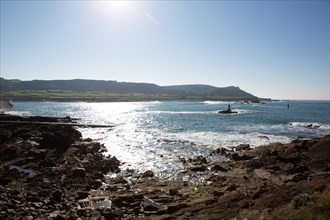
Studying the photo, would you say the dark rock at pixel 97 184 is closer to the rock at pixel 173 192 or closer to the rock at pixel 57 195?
the rock at pixel 57 195

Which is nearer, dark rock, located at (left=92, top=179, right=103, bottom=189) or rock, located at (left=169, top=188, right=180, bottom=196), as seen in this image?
rock, located at (left=169, top=188, right=180, bottom=196)

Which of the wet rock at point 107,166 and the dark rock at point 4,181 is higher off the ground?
the dark rock at point 4,181

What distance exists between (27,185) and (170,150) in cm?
1815

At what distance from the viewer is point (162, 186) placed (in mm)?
20516

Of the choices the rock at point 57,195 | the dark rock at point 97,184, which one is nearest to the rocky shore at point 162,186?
the rock at point 57,195

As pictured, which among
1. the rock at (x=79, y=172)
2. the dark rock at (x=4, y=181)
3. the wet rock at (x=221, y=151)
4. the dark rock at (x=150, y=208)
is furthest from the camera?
the wet rock at (x=221, y=151)

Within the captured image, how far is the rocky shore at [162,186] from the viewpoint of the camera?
13.6 m

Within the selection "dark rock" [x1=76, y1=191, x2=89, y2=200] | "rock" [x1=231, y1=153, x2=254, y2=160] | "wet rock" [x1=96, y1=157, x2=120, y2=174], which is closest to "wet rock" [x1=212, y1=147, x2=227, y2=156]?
"rock" [x1=231, y1=153, x2=254, y2=160]

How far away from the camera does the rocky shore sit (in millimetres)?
13648

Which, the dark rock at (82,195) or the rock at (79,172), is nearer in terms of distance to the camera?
the dark rock at (82,195)

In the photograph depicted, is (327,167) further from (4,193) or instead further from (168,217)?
(4,193)

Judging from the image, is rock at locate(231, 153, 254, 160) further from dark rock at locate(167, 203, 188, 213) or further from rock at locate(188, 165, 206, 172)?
dark rock at locate(167, 203, 188, 213)

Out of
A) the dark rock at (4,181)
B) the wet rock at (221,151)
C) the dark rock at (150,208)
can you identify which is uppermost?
the dark rock at (4,181)

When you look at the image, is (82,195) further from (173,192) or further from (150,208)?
(173,192)
